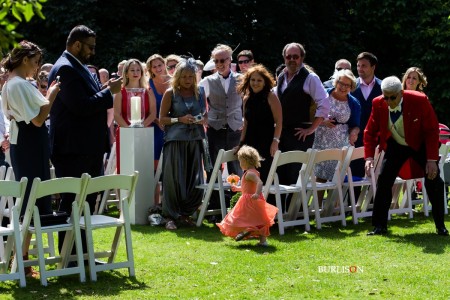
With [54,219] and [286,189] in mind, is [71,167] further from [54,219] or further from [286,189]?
[286,189]

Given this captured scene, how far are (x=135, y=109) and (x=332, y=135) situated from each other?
2.60 m

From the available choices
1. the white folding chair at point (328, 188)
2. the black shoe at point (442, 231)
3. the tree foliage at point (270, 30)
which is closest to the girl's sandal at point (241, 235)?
the white folding chair at point (328, 188)

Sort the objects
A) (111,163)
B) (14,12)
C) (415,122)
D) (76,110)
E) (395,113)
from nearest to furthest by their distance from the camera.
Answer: (14,12)
(76,110)
(415,122)
(395,113)
(111,163)

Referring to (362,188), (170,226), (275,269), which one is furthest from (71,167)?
(362,188)

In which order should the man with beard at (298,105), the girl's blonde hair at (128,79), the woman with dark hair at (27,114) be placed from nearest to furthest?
the woman with dark hair at (27,114)
the man with beard at (298,105)
the girl's blonde hair at (128,79)

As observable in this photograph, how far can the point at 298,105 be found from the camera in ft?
37.8

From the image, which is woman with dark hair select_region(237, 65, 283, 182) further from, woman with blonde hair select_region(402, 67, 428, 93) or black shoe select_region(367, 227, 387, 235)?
woman with blonde hair select_region(402, 67, 428, 93)

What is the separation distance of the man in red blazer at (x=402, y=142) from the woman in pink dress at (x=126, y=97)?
10.4 feet

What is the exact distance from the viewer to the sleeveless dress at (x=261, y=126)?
36.2 feet

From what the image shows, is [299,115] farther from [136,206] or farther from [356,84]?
[136,206]

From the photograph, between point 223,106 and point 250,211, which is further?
point 223,106

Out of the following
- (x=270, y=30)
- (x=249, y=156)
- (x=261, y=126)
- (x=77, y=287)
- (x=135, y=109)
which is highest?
(x=270, y=30)

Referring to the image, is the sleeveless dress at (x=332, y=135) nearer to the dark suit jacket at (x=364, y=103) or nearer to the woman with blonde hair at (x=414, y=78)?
the dark suit jacket at (x=364, y=103)

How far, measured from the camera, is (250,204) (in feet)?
32.6
